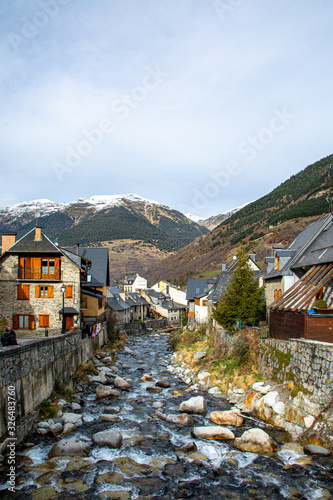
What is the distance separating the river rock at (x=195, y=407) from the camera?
1838 centimetres

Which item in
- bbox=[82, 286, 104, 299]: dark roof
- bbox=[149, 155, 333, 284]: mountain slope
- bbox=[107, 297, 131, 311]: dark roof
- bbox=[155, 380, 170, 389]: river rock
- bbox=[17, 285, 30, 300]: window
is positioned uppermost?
bbox=[149, 155, 333, 284]: mountain slope

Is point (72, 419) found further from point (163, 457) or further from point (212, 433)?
point (212, 433)

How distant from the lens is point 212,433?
1512 cm

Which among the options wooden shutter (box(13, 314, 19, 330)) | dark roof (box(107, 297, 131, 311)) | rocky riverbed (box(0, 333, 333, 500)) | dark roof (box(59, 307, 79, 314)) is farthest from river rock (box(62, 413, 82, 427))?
dark roof (box(107, 297, 131, 311))

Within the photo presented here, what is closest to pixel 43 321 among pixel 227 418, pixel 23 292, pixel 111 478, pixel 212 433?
pixel 23 292

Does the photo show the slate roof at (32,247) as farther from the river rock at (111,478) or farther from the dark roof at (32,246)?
the river rock at (111,478)

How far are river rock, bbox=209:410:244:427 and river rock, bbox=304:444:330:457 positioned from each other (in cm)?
409

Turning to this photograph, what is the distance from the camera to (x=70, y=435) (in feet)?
50.0

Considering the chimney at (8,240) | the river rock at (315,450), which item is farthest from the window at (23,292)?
the river rock at (315,450)

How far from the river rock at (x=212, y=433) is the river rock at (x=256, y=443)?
762 millimetres

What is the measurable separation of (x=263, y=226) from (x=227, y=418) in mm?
122373

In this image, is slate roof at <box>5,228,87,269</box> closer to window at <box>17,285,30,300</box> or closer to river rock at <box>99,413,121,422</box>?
window at <box>17,285,30,300</box>

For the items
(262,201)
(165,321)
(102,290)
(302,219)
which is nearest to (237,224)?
(262,201)

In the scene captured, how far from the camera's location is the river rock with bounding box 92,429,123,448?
556 inches
